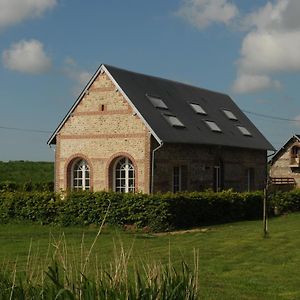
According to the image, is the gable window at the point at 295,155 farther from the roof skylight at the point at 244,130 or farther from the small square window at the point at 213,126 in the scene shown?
the small square window at the point at 213,126

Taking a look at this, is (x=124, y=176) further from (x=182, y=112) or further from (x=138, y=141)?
(x=182, y=112)

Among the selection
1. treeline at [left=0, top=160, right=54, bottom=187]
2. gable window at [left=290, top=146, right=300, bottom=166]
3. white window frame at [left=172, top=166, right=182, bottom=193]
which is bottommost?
white window frame at [left=172, top=166, right=182, bottom=193]

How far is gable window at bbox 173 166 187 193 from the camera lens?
31191 mm

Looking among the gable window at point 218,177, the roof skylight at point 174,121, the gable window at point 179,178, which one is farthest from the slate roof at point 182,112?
the gable window at point 179,178

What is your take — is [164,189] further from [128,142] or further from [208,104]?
[208,104]

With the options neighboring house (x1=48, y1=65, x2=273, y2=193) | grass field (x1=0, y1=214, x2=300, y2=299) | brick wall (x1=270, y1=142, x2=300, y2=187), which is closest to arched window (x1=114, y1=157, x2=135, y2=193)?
neighboring house (x1=48, y1=65, x2=273, y2=193)

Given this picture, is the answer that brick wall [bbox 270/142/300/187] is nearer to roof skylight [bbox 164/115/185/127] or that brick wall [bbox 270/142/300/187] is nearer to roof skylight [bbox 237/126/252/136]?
roof skylight [bbox 237/126/252/136]

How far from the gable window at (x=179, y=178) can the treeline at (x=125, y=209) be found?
3.57 meters

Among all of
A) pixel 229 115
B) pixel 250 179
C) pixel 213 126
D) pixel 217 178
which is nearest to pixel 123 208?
pixel 217 178

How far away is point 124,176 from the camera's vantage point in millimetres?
30312

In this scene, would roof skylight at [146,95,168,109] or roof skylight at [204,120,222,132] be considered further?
roof skylight at [204,120,222,132]

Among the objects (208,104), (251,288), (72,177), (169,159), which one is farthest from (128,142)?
(251,288)

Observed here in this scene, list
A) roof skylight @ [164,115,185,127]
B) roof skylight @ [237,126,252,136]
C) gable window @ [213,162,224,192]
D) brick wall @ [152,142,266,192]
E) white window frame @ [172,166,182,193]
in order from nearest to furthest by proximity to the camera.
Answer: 1. brick wall @ [152,142,266,192]
2. roof skylight @ [164,115,185,127]
3. white window frame @ [172,166,182,193]
4. gable window @ [213,162,224,192]
5. roof skylight @ [237,126,252,136]

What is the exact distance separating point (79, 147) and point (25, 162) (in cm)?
2931
